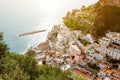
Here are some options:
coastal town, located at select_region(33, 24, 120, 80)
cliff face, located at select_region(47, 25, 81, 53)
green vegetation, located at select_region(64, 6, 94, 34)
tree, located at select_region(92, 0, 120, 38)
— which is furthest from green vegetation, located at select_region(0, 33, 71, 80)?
green vegetation, located at select_region(64, 6, 94, 34)

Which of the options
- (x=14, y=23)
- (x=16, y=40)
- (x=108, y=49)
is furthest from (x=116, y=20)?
(x=14, y=23)

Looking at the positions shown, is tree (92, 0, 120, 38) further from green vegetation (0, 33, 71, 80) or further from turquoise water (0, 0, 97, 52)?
green vegetation (0, 33, 71, 80)

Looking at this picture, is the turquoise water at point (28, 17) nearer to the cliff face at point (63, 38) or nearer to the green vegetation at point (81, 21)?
the cliff face at point (63, 38)

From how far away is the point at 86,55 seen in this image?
10.9m

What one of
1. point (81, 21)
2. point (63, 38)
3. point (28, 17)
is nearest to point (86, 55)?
point (63, 38)

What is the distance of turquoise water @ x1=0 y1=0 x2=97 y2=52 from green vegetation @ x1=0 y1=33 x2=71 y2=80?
21.6 ft

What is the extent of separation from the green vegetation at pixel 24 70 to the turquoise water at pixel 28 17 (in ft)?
21.6

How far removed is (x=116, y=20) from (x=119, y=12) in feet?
1.28

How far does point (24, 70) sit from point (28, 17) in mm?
10897

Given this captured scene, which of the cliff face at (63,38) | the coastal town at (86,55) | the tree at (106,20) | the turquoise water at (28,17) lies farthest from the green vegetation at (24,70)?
the turquoise water at (28,17)

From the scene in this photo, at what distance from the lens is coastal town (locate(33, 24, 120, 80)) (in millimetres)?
9805

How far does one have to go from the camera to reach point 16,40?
15.1 meters

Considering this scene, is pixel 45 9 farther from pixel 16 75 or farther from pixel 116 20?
pixel 16 75

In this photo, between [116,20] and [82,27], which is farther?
[82,27]
